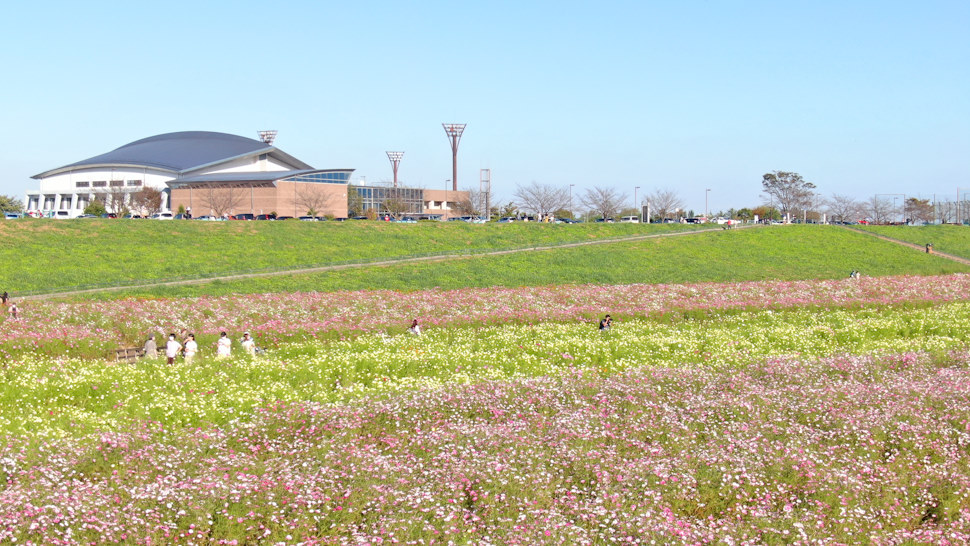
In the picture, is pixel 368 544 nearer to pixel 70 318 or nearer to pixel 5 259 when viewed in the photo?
pixel 70 318

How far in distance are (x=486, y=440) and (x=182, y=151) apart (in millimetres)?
107108

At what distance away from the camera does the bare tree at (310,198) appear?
300 feet

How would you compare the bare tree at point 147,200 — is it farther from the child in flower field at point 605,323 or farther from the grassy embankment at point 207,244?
the child in flower field at point 605,323

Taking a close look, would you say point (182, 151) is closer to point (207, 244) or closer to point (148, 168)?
point (148, 168)

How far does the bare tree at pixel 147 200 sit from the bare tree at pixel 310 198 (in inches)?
586

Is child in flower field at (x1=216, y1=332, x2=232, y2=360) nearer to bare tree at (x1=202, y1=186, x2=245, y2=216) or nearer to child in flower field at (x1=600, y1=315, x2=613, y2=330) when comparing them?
child in flower field at (x1=600, y1=315, x2=613, y2=330)

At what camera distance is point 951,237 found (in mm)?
70500

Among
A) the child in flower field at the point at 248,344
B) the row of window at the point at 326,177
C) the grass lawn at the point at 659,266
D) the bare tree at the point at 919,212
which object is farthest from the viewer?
the bare tree at the point at 919,212

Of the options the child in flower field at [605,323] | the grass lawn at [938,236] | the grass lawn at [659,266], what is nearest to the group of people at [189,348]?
the child in flower field at [605,323]

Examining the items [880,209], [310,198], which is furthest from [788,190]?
[310,198]

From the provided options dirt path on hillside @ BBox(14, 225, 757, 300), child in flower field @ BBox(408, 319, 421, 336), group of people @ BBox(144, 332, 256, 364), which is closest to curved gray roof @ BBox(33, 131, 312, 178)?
dirt path on hillside @ BBox(14, 225, 757, 300)

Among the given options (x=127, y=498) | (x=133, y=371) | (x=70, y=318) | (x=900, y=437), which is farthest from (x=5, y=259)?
(x=900, y=437)

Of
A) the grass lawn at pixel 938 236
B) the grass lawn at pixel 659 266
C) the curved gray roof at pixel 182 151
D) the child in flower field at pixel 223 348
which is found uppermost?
the curved gray roof at pixel 182 151

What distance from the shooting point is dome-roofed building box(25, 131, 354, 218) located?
9012 centimetres
